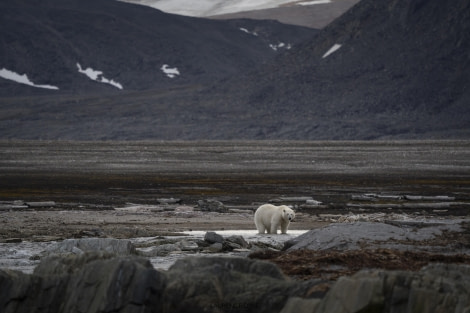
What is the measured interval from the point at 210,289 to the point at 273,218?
12032mm

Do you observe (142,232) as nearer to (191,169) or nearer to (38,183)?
(38,183)

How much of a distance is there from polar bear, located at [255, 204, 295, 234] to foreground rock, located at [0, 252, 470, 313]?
10968 mm

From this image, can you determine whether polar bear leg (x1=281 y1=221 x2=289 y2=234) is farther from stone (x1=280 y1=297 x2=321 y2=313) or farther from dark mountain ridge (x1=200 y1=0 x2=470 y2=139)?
dark mountain ridge (x1=200 y1=0 x2=470 y2=139)

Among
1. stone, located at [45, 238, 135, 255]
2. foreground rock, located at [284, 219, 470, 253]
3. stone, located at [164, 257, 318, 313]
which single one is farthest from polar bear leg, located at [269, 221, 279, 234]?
stone, located at [164, 257, 318, 313]

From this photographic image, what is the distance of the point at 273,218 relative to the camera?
23000 millimetres

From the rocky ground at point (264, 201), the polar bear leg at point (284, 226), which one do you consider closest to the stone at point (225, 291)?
the rocky ground at point (264, 201)

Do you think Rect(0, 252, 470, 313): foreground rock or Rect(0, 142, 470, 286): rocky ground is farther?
Answer: Rect(0, 142, 470, 286): rocky ground

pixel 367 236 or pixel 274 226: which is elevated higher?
pixel 367 236

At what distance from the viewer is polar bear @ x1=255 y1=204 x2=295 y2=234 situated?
899 inches

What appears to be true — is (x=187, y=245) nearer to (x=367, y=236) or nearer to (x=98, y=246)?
(x=98, y=246)

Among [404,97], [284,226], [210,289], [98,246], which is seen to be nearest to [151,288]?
[210,289]

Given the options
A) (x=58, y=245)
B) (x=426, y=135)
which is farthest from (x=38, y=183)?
(x=426, y=135)

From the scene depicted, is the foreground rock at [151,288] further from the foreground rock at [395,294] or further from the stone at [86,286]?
the foreground rock at [395,294]

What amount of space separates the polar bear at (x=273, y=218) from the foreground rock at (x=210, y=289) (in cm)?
1097
